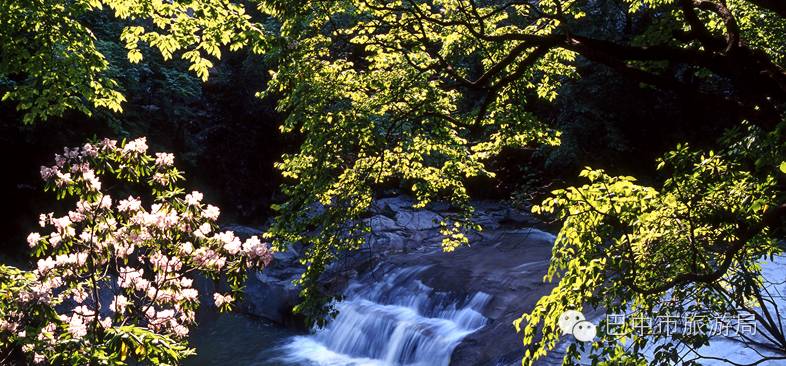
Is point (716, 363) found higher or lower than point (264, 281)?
lower

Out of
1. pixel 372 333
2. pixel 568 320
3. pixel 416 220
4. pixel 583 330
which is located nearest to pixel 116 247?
pixel 568 320

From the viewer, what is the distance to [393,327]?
14070 millimetres

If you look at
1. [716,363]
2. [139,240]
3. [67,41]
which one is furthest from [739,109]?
[67,41]

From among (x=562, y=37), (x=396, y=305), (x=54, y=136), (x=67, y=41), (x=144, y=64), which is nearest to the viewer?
(x=562, y=37)

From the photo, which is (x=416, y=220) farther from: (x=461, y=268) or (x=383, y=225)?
(x=461, y=268)

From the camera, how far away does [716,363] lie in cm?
827

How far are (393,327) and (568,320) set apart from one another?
9475mm

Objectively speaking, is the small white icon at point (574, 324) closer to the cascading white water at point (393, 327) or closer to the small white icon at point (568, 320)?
the small white icon at point (568, 320)

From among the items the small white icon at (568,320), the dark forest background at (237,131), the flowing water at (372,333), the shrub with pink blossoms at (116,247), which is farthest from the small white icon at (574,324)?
the dark forest background at (237,131)

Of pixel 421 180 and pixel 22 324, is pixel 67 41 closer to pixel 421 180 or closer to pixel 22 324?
pixel 22 324

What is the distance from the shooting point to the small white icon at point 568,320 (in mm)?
5070

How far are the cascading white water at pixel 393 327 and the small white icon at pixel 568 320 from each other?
264 inches

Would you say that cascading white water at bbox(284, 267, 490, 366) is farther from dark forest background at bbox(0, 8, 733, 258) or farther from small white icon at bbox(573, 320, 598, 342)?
small white icon at bbox(573, 320, 598, 342)

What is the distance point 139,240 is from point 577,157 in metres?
17.7
